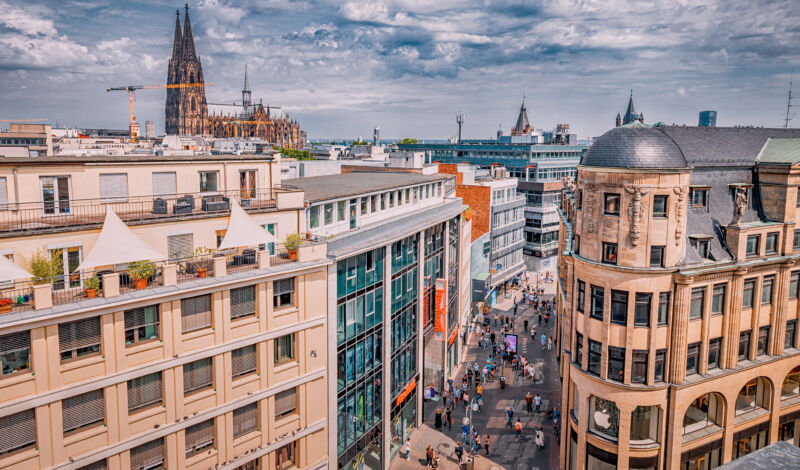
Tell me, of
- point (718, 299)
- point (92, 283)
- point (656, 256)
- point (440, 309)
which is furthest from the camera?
point (440, 309)

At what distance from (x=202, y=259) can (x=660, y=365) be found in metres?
27.4

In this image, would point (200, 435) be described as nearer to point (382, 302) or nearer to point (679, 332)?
point (382, 302)

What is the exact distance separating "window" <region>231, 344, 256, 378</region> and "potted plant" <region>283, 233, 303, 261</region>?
4961 millimetres

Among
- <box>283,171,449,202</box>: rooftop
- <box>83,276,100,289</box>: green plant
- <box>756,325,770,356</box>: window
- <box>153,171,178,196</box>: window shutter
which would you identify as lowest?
<box>756,325,770,356</box>: window

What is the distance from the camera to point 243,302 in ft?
88.9

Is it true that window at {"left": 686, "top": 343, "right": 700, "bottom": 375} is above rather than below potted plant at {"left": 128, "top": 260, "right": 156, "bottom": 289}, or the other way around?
below

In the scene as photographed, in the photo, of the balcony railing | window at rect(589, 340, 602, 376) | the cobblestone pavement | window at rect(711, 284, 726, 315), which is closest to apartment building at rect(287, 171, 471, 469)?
the cobblestone pavement

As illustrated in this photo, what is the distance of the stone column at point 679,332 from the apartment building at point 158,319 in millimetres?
20966

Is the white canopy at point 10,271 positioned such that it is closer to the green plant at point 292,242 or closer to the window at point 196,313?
the window at point 196,313

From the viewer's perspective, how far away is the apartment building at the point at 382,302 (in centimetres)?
3294

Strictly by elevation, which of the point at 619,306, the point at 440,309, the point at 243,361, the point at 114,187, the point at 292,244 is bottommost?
the point at 440,309

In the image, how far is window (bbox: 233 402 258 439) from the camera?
90.8 ft

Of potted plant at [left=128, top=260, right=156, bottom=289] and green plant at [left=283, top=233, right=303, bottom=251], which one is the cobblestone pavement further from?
potted plant at [left=128, top=260, right=156, bottom=289]

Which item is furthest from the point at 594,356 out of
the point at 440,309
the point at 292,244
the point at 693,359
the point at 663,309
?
the point at 292,244
